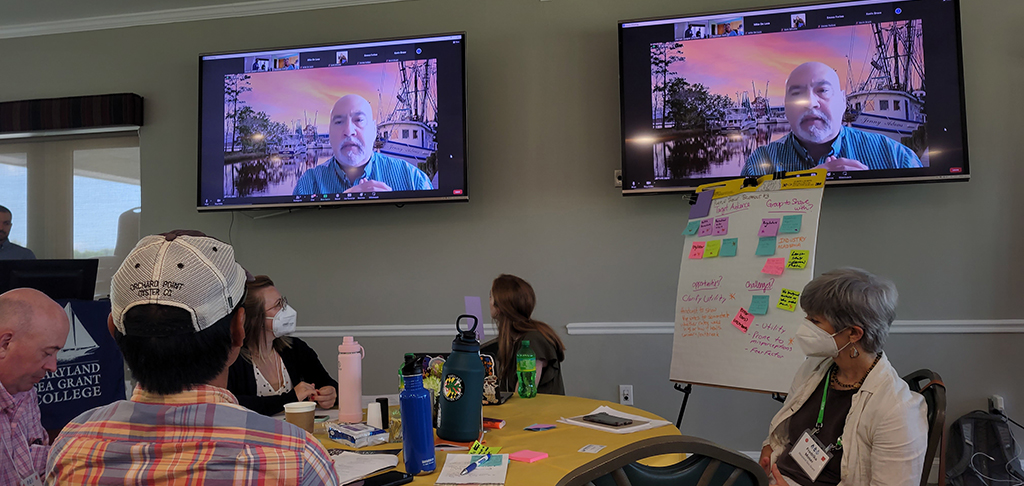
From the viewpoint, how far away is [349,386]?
188 cm

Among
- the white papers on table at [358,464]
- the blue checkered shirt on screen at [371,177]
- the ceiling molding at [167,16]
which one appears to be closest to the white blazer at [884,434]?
the white papers on table at [358,464]

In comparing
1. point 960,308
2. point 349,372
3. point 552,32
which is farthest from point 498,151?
point 960,308

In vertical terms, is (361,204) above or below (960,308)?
above

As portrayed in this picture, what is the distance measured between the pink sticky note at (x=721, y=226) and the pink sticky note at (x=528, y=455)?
174 cm

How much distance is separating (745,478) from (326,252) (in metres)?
3.30

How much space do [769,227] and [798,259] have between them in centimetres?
21

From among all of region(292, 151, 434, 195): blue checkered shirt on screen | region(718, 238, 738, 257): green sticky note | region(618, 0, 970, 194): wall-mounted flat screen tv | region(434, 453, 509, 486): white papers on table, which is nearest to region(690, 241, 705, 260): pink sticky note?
region(718, 238, 738, 257): green sticky note

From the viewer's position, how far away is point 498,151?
379cm

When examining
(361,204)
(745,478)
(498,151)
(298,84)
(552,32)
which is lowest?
(745,478)

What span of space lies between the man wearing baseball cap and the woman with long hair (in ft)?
5.49

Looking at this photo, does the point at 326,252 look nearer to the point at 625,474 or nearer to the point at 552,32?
the point at 552,32

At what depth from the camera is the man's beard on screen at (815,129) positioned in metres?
3.29

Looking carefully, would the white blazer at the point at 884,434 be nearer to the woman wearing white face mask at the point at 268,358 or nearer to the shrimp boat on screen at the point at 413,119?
the woman wearing white face mask at the point at 268,358

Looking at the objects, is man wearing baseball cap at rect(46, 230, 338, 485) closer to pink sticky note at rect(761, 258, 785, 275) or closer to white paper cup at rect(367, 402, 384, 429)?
white paper cup at rect(367, 402, 384, 429)
